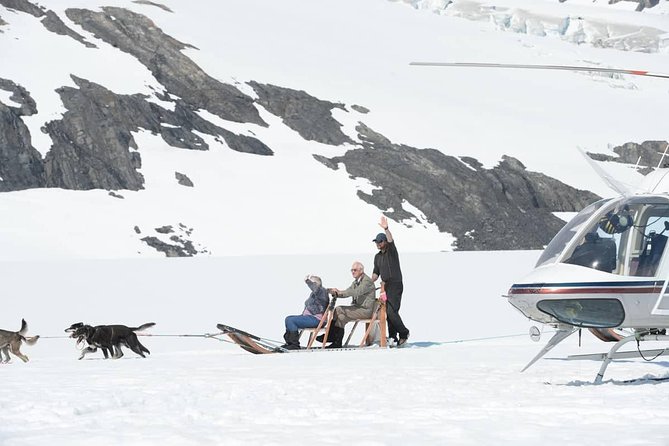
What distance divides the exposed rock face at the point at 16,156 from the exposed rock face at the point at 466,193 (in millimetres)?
19027

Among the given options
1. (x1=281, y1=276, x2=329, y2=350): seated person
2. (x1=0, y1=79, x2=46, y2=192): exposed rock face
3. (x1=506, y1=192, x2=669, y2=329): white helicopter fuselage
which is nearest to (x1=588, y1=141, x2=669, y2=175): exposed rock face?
(x1=0, y1=79, x2=46, y2=192): exposed rock face

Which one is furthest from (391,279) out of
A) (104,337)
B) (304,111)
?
(304,111)

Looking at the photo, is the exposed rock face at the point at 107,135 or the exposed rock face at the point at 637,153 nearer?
the exposed rock face at the point at 107,135

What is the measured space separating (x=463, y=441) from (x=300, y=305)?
1417 cm

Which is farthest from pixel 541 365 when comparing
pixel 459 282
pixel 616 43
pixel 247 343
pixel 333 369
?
pixel 616 43

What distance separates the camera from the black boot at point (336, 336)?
14.0 metres

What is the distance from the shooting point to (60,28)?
71500mm

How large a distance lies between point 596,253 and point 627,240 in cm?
32

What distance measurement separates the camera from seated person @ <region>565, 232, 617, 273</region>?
930 cm

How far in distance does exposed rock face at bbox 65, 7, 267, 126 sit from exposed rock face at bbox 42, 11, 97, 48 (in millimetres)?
1623

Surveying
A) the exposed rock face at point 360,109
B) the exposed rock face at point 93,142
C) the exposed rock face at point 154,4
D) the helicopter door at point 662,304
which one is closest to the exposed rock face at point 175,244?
the exposed rock face at point 93,142

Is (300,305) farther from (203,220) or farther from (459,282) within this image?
(203,220)

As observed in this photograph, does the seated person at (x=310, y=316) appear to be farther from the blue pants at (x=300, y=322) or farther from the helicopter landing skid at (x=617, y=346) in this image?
the helicopter landing skid at (x=617, y=346)

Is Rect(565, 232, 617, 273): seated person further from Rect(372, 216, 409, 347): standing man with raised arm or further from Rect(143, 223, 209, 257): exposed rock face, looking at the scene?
Rect(143, 223, 209, 257): exposed rock face
